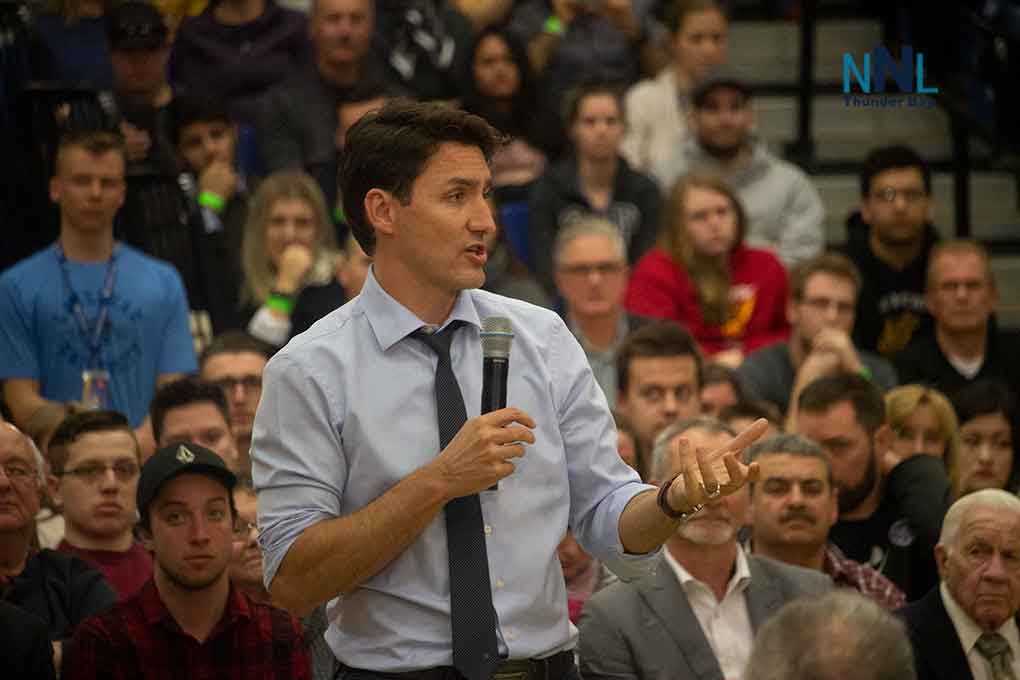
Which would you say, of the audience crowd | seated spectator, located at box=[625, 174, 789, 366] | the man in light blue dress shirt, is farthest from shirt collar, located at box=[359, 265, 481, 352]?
seated spectator, located at box=[625, 174, 789, 366]

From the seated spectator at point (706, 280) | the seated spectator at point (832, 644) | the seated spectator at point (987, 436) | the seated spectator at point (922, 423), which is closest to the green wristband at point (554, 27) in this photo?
the seated spectator at point (706, 280)

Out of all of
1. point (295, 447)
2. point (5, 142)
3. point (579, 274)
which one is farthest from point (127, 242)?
point (295, 447)

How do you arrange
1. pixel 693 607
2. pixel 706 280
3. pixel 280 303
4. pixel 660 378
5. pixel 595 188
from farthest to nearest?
1. pixel 595 188
2. pixel 706 280
3. pixel 280 303
4. pixel 660 378
5. pixel 693 607

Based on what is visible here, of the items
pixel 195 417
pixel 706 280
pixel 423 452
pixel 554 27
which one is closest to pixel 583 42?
pixel 554 27

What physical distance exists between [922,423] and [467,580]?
3635 millimetres

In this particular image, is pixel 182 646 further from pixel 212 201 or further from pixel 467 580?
pixel 212 201

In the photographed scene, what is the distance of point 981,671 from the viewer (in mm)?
4430

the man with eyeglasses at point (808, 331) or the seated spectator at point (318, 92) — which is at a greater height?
the seated spectator at point (318, 92)

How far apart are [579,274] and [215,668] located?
115 inches

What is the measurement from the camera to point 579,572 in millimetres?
5133

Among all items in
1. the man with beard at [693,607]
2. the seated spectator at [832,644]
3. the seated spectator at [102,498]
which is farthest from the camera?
the seated spectator at [102,498]

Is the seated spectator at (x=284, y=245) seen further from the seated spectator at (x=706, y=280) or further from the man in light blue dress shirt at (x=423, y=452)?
the man in light blue dress shirt at (x=423, y=452)

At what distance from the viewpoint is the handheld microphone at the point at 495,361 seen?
275 cm

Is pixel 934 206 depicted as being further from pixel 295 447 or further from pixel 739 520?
pixel 295 447
